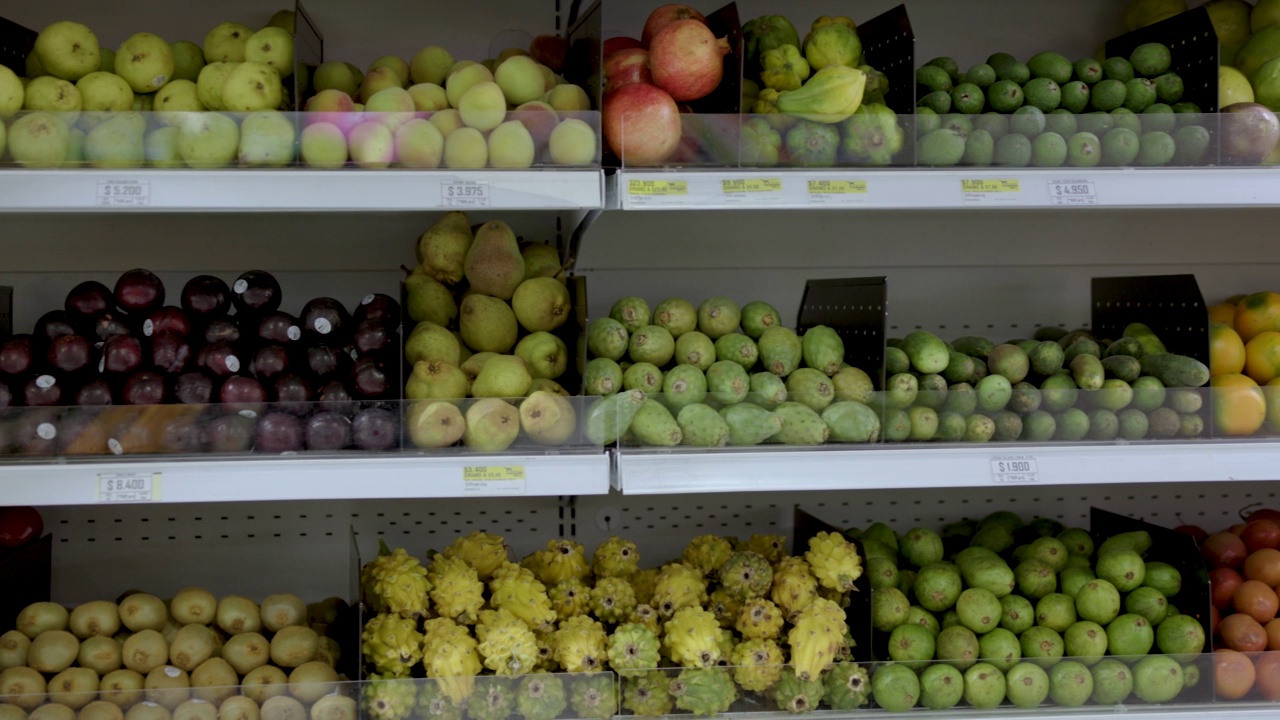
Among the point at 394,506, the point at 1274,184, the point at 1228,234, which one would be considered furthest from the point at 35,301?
the point at 1228,234

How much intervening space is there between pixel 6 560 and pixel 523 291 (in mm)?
936

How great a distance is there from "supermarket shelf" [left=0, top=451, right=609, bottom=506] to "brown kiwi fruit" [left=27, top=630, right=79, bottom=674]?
0.88 feet

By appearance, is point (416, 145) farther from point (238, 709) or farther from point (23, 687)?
point (23, 687)

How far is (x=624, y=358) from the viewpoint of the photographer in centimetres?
178

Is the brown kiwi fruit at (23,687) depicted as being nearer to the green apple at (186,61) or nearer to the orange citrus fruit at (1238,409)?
the green apple at (186,61)

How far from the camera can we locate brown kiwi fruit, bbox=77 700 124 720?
1515 mm

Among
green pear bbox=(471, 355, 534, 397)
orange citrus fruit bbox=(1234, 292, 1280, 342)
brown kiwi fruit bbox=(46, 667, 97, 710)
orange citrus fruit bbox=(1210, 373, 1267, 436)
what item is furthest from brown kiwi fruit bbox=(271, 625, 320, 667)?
orange citrus fruit bbox=(1234, 292, 1280, 342)

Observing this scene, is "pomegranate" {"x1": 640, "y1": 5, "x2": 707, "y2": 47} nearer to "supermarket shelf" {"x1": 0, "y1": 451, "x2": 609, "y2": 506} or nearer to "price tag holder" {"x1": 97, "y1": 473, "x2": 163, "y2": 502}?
"supermarket shelf" {"x1": 0, "y1": 451, "x2": 609, "y2": 506}

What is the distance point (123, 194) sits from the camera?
1468 mm

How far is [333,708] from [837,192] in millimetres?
1069

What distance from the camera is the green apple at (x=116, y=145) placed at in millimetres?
1483

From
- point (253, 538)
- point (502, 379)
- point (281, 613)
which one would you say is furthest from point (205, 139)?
point (253, 538)

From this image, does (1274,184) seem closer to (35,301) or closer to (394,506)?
(394,506)

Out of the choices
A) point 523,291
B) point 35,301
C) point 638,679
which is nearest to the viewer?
point 638,679
